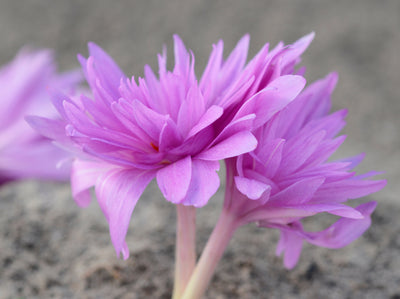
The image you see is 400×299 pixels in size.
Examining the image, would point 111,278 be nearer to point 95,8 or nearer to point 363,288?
point 363,288

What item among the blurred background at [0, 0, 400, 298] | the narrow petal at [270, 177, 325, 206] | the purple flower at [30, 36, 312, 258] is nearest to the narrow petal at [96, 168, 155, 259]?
the purple flower at [30, 36, 312, 258]

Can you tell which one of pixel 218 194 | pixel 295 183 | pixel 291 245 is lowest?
pixel 218 194

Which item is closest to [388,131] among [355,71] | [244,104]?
[355,71]

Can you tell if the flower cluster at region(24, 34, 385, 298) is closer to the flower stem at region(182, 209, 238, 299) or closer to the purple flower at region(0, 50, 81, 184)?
the flower stem at region(182, 209, 238, 299)

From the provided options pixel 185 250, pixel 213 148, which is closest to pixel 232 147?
pixel 213 148

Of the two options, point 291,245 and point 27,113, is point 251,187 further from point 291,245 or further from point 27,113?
point 27,113

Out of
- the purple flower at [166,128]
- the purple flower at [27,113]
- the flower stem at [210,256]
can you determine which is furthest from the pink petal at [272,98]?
the purple flower at [27,113]
